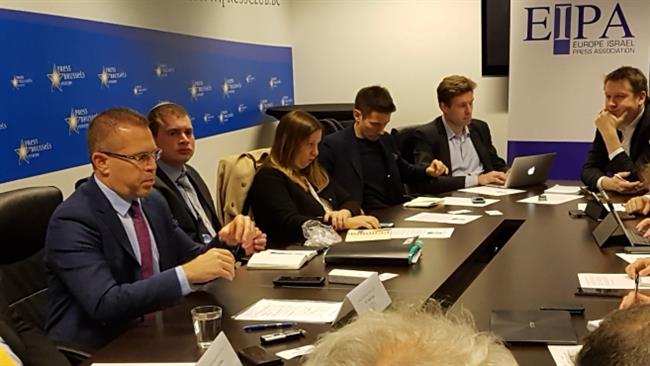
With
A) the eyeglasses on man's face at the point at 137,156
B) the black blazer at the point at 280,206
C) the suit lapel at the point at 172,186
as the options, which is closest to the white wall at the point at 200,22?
the suit lapel at the point at 172,186

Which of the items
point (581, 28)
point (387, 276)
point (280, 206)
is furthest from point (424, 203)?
point (581, 28)

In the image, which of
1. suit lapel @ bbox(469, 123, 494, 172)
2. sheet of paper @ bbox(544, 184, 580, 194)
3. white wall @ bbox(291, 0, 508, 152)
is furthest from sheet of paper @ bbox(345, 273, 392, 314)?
white wall @ bbox(291, 0, 508, 152)

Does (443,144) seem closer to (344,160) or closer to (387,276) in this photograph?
(344,160)

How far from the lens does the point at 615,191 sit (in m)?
4.09

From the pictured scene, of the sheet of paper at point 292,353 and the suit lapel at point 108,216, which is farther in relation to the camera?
the suit lapel at point 108,216

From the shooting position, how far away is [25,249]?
258cm

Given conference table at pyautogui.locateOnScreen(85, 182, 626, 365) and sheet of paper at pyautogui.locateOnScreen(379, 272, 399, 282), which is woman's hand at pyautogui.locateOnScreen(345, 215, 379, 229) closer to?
conference table at pyautogui.locateOnScreen(85, 182, 626, 365)

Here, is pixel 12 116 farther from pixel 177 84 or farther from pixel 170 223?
pixel 177 84

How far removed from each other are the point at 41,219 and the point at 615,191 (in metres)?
3.02

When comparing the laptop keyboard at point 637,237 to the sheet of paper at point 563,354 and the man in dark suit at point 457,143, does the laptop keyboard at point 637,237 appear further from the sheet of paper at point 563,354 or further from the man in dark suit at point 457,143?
the man in dark suit at point 457,143

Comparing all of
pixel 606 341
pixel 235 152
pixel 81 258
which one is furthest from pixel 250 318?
pixel 235 152

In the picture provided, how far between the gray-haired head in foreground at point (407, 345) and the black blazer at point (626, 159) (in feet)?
11.9

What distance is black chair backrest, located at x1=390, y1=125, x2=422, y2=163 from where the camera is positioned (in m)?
4.89

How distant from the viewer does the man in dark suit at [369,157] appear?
160 inches
